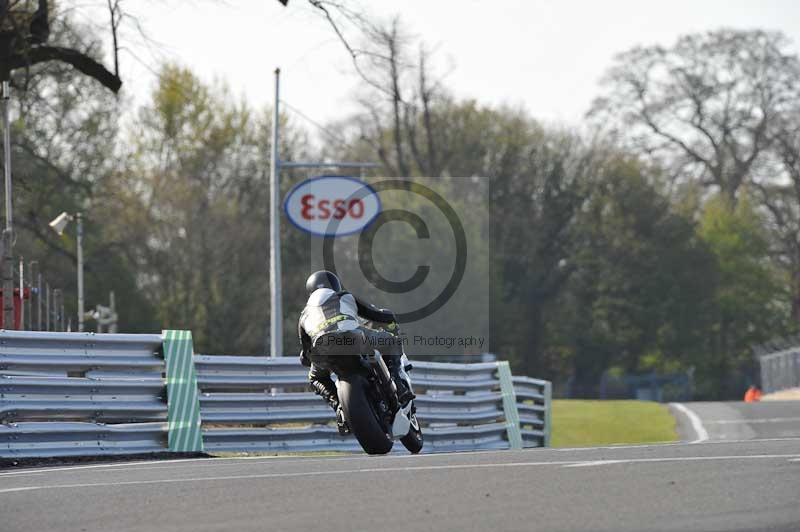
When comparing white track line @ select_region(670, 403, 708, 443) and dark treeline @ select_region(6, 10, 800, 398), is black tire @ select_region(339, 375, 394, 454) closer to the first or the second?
white track line @ select_region(670, 403, 708, 443)

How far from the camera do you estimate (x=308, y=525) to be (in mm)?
7133

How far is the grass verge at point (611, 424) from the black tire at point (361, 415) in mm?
15507

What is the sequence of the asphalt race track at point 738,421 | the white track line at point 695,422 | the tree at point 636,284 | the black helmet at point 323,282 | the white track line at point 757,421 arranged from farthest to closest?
the tree at point 636,284 < the white track line at point 757,421 < the white track line at point 695,422 < the asphalt race track at point 738,421 < the black helmet at point 323,282

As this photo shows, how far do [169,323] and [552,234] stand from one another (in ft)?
64.4

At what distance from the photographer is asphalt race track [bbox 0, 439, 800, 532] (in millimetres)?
7176

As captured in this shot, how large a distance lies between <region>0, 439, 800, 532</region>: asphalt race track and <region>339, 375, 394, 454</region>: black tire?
1.06m

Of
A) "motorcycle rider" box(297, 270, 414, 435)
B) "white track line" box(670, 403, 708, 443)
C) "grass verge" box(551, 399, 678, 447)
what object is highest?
"motorcycle rider" box(297, 270, 414, 435)

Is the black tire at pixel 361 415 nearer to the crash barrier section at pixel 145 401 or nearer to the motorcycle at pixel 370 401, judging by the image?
the motorcycle at pixel 370 401

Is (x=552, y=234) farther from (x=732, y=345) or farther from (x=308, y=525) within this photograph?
(x=308, y=525)

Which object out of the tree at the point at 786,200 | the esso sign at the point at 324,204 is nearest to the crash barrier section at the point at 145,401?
the esso sign at the point at 324,204

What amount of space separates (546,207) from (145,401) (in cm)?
4958

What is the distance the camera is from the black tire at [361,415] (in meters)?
11.6

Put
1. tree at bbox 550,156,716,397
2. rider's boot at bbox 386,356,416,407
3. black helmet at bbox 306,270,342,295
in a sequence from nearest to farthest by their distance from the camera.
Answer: black helmet at bbox 306,270,342,295, rider's boot at bbox 386,356,416,407, tree at bbox 550,156,716,397

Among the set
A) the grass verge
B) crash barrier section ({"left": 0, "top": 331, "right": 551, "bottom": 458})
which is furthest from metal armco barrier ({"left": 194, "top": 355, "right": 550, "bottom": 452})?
the grass verge
